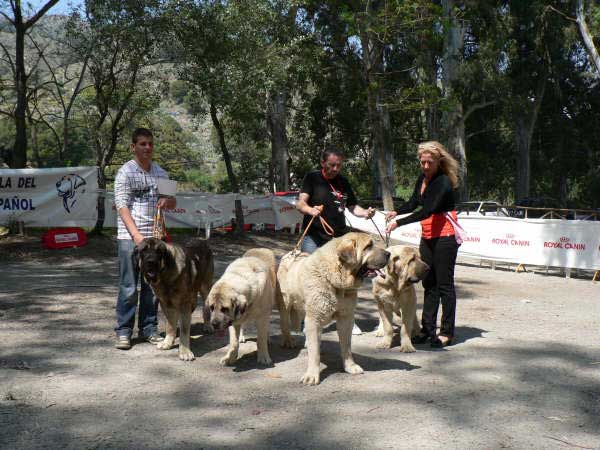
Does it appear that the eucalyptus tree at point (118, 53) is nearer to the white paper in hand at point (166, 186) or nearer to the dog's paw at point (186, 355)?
the white paper in hand at point (166, 186)

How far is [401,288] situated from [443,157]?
162 cm

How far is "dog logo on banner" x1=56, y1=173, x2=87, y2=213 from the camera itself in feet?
51.0

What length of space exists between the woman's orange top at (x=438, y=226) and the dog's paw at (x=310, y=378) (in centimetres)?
232

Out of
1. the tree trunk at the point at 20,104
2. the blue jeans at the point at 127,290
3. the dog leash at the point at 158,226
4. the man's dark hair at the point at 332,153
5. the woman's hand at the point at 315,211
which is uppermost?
the tree trunk at the point at 20,104

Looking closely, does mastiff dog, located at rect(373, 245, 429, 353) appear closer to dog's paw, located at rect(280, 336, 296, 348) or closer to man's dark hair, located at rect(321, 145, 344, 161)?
dog's paw, located at rect(280, 336, 296, 348)

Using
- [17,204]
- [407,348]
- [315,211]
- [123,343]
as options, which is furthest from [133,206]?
[17,204]

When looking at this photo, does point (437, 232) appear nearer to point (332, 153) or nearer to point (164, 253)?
point (332, 153)

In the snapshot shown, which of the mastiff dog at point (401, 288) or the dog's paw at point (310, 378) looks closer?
the dog's paw at point (310, 378)

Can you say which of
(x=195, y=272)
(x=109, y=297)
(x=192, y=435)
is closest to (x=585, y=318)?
(x=195, y=272)

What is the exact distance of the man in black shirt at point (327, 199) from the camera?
6609mm

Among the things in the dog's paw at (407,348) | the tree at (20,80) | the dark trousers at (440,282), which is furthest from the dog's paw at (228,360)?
the tree at (20,80)

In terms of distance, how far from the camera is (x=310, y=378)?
4941 mm

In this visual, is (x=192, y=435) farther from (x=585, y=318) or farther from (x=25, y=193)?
(x=25, y=193)

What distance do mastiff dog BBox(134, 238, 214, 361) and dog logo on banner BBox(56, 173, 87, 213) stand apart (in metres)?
10.8
